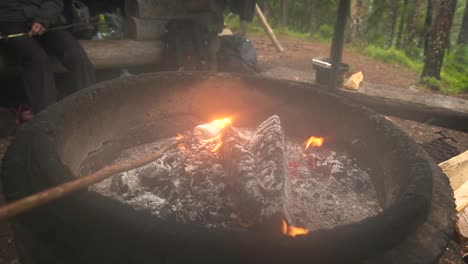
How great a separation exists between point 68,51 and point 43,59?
34 cm

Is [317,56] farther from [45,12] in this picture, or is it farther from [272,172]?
[272,172]

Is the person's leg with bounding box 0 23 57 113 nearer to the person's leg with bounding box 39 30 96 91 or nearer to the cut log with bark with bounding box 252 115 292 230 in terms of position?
the person's leg with bounding box 39 30 96 91

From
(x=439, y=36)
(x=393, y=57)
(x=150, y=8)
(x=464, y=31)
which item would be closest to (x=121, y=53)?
(x=150, y=8)

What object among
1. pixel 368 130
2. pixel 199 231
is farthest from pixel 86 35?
pixel 199 231

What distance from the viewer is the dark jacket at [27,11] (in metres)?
3.95

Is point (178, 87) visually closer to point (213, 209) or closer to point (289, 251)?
point (213, 209)

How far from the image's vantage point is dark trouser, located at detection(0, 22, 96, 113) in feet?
13.0

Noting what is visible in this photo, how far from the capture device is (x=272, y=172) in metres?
2.30

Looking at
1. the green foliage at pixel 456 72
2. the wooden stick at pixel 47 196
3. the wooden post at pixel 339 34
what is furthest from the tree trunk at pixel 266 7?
the wooden stick at pixel 47 196

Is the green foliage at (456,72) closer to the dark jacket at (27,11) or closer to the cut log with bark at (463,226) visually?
the cut log with bark at (463,226)

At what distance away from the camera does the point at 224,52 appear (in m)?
6.21

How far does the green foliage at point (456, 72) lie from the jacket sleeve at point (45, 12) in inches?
309

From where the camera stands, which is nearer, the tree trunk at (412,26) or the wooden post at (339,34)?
the wooden post at (339,34)

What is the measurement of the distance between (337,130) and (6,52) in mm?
4136
